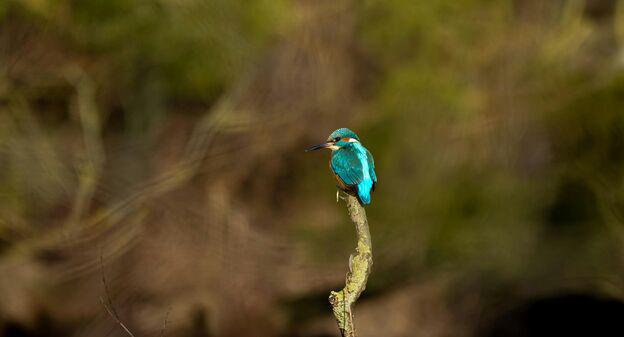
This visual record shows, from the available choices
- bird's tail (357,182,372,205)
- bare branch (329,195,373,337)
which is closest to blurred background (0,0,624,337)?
bird's tail (357,182,372,205)

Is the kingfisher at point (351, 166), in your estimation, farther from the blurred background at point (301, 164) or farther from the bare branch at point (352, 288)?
the blurred background at point (301, 164)

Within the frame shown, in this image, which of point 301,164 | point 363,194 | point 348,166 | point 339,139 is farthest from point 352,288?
point 301,164

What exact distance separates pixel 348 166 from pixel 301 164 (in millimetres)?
3122

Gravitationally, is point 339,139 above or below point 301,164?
above

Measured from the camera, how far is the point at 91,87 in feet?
17.9

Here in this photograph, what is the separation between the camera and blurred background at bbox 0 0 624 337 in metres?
5.46

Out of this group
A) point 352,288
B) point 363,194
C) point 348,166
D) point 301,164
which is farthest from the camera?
point 301,164

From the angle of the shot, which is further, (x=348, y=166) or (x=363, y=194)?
(x=348, y=166)

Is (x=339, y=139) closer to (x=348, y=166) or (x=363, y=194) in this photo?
(x=348, y=166)

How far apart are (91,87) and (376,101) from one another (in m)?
1.85

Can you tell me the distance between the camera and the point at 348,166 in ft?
10.1

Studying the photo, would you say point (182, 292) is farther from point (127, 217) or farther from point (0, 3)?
point (0, 3)

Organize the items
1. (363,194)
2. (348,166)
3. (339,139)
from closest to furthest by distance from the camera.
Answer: (363,194), (348,166), (339,139)

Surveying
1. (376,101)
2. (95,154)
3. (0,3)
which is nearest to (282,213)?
(376,101)
